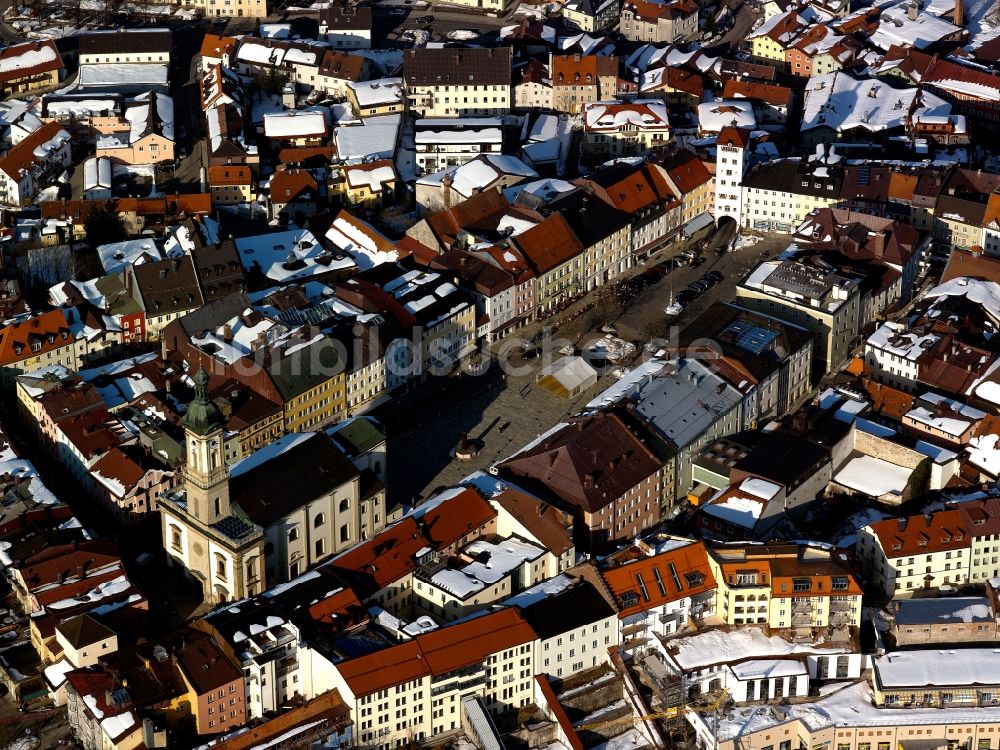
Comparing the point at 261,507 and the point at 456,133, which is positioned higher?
the point at 456,133

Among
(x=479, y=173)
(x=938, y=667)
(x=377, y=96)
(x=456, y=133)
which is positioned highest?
(x=377, y=96)

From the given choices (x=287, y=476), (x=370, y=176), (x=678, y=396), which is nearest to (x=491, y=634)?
(x=287, y=476)

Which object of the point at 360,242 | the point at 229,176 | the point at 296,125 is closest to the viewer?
the point at 360,242

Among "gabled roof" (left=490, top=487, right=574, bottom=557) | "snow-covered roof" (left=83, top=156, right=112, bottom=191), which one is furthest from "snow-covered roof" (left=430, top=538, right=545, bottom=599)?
"snow-covered roof" (left=83, top=156, right=112, bottom=191)

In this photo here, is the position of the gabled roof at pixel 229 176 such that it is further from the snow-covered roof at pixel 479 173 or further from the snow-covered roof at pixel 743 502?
the snow-covered roof at pixel 743 502

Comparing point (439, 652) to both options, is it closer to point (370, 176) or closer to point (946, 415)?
point (946, 415)

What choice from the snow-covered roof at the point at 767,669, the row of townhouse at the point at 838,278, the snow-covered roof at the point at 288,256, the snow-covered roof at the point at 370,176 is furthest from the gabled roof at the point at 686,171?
the snow-covered roof at the point at 767,669
